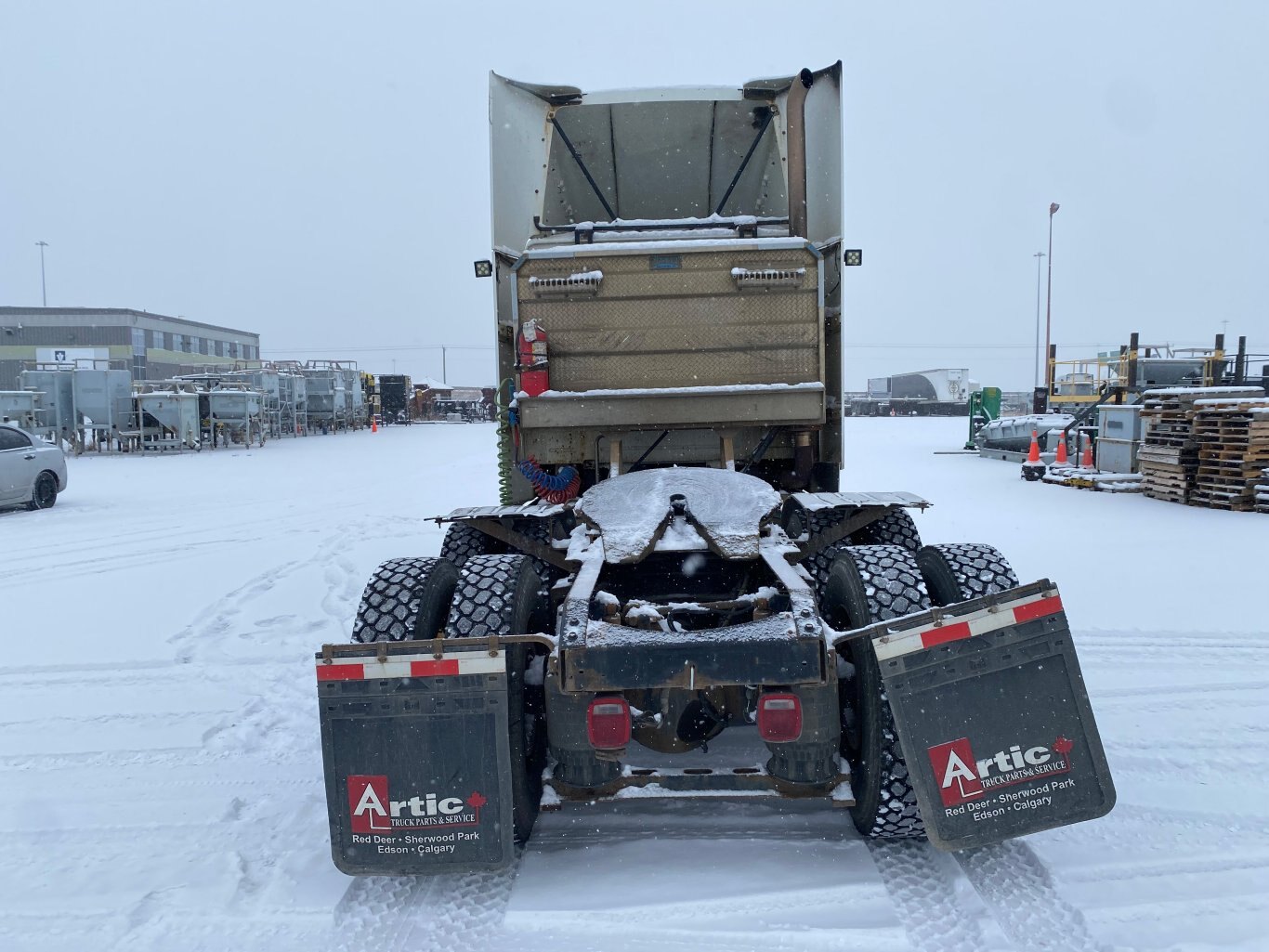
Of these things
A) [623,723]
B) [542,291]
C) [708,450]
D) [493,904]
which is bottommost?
[493,904]

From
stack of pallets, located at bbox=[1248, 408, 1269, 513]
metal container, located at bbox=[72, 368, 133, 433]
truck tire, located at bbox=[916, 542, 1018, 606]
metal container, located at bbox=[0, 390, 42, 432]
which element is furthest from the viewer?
metal container, located at bbox=[72, 368, 133, 433]

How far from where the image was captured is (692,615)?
3.57m

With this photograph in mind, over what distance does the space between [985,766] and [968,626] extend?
18.2 inches

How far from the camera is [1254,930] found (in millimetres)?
2771

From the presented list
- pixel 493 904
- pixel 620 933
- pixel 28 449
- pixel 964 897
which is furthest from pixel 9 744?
pixel 28 449

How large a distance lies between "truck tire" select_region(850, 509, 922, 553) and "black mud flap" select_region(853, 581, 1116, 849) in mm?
2271

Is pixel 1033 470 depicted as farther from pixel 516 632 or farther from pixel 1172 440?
pixel 516 632

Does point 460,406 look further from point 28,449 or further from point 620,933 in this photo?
point 620,933

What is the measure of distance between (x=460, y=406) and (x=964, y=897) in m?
63.0

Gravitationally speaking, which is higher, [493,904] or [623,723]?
[623,723]

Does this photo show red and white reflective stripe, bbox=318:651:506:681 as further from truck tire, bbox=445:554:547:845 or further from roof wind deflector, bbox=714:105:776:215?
roof wind deflector, bbox=714:105:776:215

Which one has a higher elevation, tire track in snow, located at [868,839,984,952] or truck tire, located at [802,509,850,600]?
truck tire, located at [802,509,850,600]

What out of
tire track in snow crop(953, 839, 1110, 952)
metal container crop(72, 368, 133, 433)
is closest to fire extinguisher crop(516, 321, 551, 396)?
tire track in snow crop(953, 839, 1110, 952)

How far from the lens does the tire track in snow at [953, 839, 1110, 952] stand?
8.96 feet
